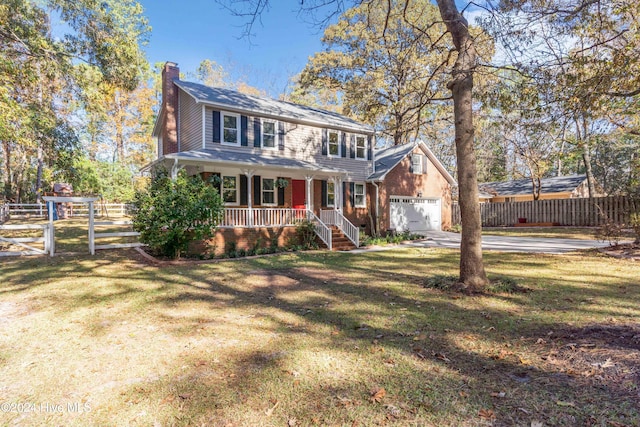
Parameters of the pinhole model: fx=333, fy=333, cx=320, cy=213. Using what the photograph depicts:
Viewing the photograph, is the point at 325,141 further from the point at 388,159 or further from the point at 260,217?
the point at 260,217

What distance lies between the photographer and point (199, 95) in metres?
13.6

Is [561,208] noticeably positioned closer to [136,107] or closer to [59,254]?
[59,254]

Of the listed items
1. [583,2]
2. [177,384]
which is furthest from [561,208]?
[177,384]

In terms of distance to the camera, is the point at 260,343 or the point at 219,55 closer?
the point at 260,343

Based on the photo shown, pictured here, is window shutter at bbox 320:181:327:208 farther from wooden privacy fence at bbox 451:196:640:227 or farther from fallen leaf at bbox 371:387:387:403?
fallen leaf at bbox 371:387:387:403

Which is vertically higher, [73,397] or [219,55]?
[219,55]

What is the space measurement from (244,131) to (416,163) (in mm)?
10935

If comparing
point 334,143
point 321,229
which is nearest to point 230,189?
point 321,229

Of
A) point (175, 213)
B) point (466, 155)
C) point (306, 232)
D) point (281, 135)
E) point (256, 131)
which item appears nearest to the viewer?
point (466, 155)

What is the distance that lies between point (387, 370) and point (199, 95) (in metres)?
13.4

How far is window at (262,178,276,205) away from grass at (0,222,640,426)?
27.7 feet

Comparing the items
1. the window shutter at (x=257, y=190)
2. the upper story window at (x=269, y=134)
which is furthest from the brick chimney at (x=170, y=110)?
the upper story window at (x=269, y=134)

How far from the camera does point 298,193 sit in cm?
1650

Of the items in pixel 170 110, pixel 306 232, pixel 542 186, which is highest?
pixel 170 110
